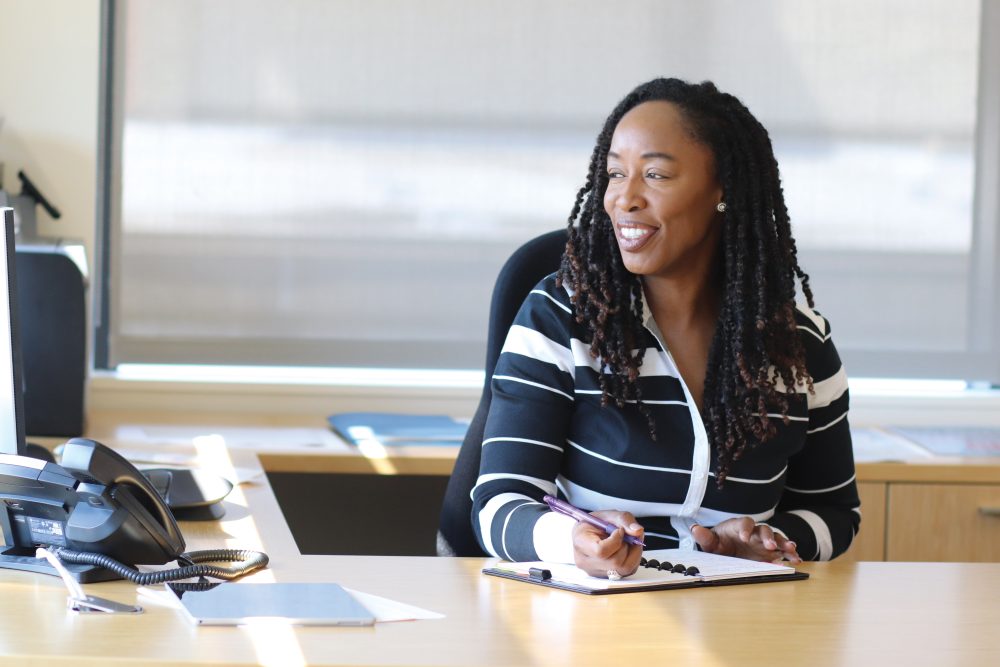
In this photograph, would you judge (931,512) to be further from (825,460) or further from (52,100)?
(52,100)

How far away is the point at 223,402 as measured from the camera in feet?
9.95

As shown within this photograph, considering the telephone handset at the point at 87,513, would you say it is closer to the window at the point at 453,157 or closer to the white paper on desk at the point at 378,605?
the white paper on desk at the point at 378,605

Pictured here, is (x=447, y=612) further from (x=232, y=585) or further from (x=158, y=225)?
(x=158, y=225)

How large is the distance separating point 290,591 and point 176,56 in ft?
6.38

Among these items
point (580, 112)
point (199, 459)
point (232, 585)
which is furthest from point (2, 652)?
point (580, 112)

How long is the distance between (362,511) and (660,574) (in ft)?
5.85

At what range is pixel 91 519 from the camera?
1.38 m

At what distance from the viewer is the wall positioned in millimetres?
2889

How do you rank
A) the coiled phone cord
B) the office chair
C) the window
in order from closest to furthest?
the coiled phone cord, the office chair, the window

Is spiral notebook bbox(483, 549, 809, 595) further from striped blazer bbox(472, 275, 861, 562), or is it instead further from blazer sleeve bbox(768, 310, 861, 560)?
blazer sleeve bbox(768, 310, 861, 560)

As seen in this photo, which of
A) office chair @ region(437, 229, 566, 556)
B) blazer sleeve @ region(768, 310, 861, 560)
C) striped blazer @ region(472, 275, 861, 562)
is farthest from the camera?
office chair @ region(437, 229, 566, 556)

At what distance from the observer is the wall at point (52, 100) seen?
2.89m

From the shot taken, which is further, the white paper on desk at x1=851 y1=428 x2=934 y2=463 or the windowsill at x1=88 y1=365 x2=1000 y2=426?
the windowsill at x1=88 y1=365 x2=1000 y2=426

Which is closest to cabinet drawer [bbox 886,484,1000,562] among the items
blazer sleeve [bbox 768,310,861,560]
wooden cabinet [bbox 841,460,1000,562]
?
wooden cabinet [bbox 841,460,1000,562]
